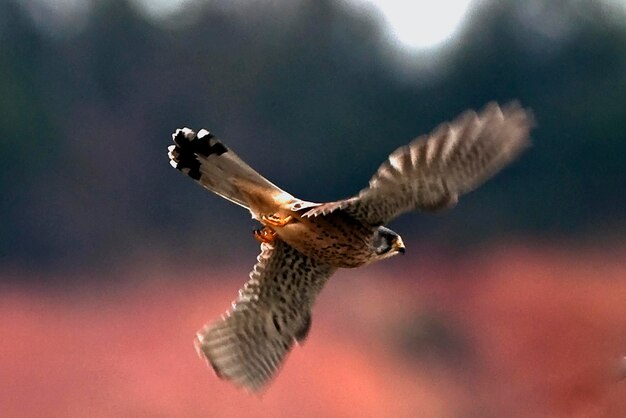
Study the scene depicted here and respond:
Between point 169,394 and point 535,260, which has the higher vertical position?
point 535,260

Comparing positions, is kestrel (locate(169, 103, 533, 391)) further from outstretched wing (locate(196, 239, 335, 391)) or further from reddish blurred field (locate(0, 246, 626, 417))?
reddish blurred field (locate(0, 246, 626, 417))

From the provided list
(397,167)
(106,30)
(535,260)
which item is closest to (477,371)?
(535,260)

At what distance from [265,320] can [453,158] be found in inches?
21.0

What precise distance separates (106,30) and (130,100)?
0.64 ft

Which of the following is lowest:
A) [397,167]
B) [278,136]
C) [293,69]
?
[397,167]

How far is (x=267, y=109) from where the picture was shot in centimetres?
216

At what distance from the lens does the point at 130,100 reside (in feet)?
7.04

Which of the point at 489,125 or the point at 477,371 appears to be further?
the point at 477,371

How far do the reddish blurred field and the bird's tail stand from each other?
0.75 meters

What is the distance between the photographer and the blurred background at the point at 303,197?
82.1 inches

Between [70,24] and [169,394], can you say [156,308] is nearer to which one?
[169,394]

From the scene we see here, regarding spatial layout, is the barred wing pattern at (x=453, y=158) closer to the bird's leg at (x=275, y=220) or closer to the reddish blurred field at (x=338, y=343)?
the bird's leg at (x=275, y=220)

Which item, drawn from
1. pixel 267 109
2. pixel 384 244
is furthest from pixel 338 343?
pixel 384 244

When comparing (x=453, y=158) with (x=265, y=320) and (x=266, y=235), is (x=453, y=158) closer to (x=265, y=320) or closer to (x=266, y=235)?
(x=266, y=235)
